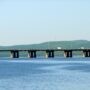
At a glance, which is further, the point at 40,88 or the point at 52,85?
the point at 52,85

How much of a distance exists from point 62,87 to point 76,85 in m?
3.04

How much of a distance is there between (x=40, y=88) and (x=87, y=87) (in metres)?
5.82

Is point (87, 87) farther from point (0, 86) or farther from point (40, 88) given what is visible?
point (0, 86)

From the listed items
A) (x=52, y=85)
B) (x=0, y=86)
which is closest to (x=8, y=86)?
(x=0, y=86)

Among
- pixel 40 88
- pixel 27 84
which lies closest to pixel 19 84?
pixel 27 84

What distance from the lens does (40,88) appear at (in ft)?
205

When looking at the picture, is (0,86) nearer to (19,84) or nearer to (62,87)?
(19,84)

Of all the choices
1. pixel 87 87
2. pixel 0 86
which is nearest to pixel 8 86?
pixel 0 86

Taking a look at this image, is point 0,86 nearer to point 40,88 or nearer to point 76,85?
point 40,88

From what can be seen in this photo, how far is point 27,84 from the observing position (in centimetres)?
6850

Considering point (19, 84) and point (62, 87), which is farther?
point (19, 84)

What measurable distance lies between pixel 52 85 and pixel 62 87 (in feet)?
11.4

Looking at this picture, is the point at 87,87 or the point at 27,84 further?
the point at 27,84

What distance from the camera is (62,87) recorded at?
6331 centimetres
